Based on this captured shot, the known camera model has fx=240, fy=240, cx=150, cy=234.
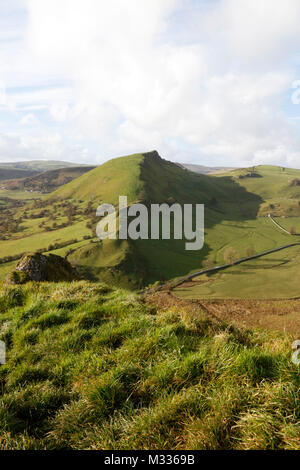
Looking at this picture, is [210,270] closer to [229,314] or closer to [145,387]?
[229,314]

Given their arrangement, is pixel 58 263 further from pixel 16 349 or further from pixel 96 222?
pixel 96 222

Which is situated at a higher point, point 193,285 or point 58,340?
point 58,340

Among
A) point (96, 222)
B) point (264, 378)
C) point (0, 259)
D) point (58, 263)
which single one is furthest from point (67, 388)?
point (96, 222)

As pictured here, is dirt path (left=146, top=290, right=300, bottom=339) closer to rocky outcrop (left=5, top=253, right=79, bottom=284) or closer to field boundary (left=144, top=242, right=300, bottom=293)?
rocky outcrop (left=5, top=253, right=79, bottom=284)

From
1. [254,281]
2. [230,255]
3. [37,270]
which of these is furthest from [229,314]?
[230,255]

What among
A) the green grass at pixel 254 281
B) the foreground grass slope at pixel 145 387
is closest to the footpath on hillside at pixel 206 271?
the green grass at pixel 254 281

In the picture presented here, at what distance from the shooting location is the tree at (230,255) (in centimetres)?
16238

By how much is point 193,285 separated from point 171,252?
42059 millimetres

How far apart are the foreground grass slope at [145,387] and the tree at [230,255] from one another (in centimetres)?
16429

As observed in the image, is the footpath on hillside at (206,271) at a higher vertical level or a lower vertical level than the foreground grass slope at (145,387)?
lower

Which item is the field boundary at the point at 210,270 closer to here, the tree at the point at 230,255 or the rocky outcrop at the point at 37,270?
the tree at the point at 230,255

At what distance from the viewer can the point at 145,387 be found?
14.1 ft

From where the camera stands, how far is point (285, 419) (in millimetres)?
3279

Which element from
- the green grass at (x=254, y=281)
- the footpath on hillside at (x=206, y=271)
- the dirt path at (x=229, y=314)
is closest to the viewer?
the dirt path at (x=229, y=314)
